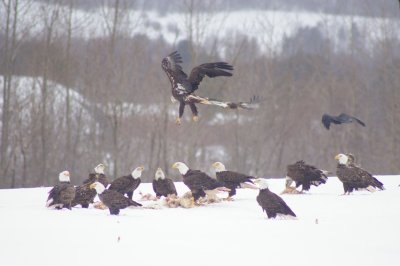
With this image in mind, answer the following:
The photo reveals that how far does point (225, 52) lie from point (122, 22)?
20.6ft

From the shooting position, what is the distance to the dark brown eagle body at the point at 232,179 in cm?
873

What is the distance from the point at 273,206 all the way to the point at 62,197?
9.36ft

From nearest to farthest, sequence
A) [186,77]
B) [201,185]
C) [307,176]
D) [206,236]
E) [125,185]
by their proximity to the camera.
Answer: [206,236], [201,185], [186,77], [125,185], [307,176]

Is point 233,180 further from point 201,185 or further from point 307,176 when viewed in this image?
point 307,176

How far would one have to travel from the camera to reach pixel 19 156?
22344 mm

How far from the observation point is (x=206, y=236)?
5.68 m

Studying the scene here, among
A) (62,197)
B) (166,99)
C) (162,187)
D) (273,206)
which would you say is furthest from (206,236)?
(166,99)

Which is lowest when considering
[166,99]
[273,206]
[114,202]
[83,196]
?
[83,196]

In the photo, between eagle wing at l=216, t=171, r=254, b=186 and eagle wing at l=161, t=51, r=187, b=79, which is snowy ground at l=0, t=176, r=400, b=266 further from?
eagle wing at l=161, t=51, r=187, b=79

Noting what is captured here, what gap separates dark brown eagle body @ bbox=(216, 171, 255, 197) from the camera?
8.73 meters

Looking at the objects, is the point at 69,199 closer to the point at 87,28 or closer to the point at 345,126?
the point at 87,28

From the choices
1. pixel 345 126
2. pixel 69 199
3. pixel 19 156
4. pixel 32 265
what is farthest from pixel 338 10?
pixel 32 265

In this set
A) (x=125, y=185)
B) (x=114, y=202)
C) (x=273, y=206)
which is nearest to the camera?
(x=273, y=206)

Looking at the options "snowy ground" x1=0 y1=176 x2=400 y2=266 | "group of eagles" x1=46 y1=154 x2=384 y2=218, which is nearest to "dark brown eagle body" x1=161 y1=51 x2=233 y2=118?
"group of eagles" x1=46 y1=154 x2=384 y2=218
